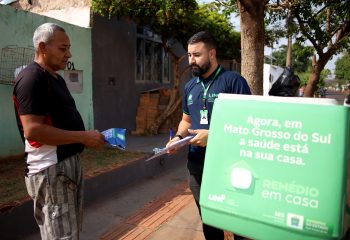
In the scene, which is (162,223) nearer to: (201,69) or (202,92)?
(202,92)

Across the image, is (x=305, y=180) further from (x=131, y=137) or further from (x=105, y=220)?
(x=131, y=137)

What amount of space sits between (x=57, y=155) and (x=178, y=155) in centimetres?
578

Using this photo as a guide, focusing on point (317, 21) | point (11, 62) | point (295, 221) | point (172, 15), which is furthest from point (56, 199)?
point (317, 21)

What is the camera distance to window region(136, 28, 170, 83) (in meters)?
10.4

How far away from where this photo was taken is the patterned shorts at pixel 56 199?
221 centimetres

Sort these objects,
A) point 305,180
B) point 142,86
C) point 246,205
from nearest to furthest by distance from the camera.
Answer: point 305,180
point 246,205
point 142,86

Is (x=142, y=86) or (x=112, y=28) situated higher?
(x=112, y=28)

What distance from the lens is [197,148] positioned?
283cm

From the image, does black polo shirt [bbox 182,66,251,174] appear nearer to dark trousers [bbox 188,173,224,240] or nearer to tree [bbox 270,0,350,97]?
dark trousers [bbox 188,173,224,240]

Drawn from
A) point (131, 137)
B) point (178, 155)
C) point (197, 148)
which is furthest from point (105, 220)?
point (131, 137)

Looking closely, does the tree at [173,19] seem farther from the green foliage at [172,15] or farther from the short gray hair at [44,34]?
the short gray hair at [44,34]

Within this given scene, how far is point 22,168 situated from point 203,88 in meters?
3.87

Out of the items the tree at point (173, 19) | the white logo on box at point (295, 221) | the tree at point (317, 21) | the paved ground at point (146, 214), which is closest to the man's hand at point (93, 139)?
the white logo on box at point (295, 221)

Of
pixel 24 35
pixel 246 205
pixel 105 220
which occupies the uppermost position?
pixel 24 35
